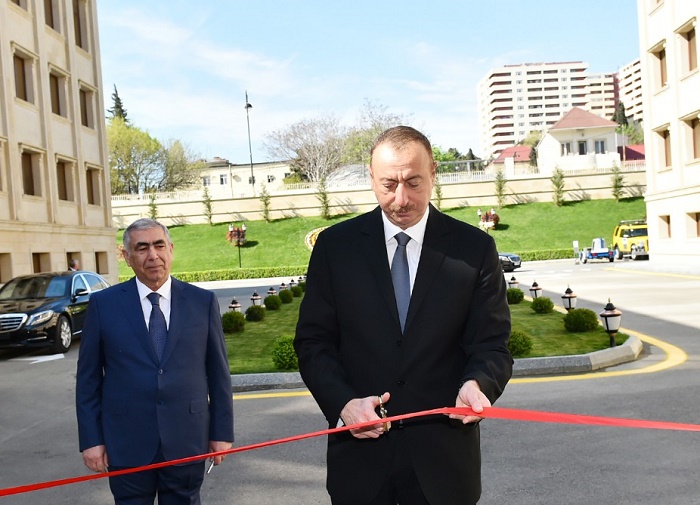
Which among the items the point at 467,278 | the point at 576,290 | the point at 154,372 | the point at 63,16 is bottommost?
the point at 576,290

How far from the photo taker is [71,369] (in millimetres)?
12062

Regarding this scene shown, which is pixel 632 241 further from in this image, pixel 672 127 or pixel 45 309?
pixel 45 309

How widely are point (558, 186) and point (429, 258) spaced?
6476 centimetres

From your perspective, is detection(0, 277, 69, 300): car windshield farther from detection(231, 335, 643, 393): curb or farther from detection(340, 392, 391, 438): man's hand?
detection(340, 392, 391, 438): man's hand

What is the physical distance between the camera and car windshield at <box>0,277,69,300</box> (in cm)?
1495

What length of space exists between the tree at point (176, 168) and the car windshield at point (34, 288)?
7766 centimetres

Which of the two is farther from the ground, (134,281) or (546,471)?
(134,281)

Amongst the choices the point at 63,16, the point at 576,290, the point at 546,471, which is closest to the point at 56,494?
the point at 546,471

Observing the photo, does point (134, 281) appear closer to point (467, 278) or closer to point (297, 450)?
point (467, 278)

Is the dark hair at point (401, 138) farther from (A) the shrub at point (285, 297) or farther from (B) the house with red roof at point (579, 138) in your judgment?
(B) the house with red roof at point (579, 138)

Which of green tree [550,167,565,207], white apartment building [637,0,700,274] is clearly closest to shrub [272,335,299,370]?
white apartment building [637,0,700,274]

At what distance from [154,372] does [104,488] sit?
9.11 feet

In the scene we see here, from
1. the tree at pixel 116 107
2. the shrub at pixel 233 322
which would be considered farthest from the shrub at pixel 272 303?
the tree at pixel 116 107

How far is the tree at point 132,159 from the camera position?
85125 mm
